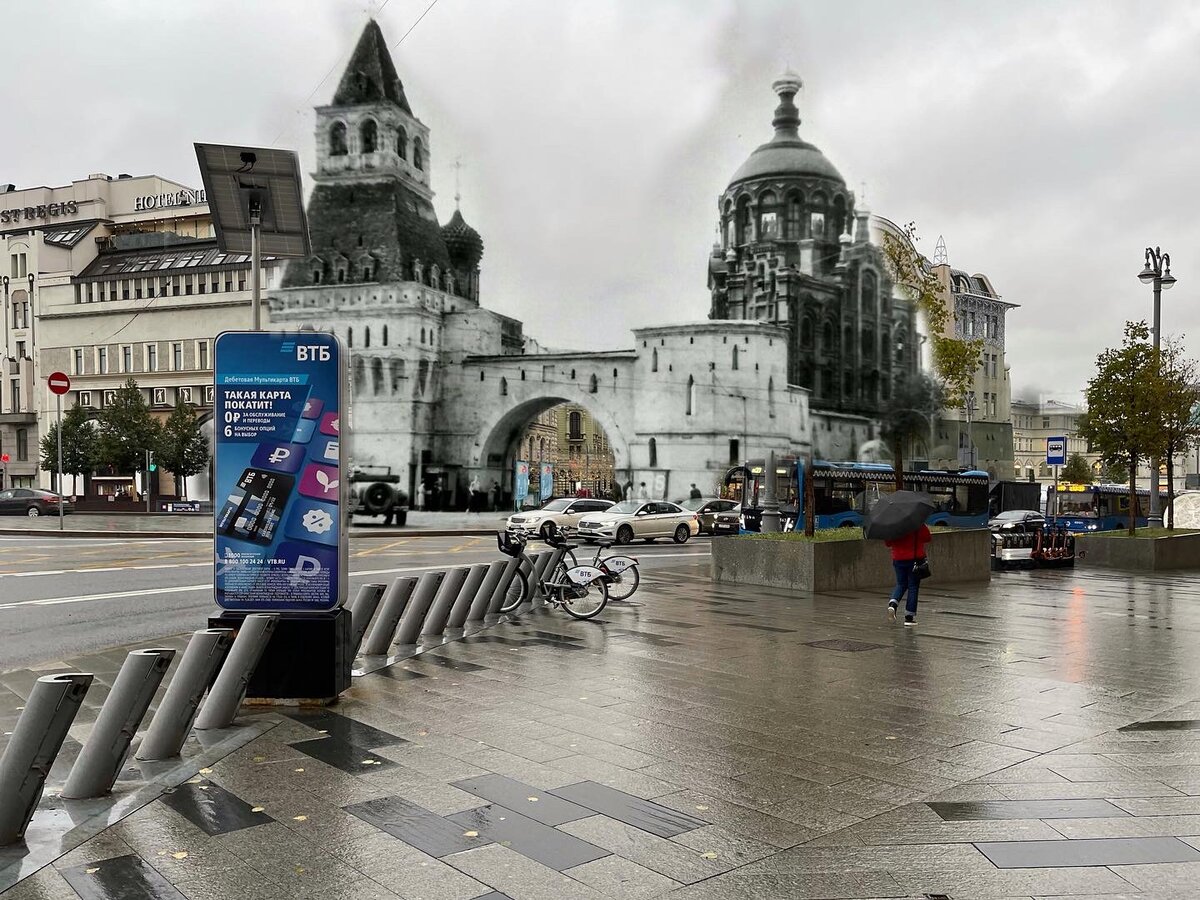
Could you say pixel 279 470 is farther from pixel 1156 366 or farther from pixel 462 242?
pixel 462 242

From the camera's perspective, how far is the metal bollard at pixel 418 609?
9.77 metres

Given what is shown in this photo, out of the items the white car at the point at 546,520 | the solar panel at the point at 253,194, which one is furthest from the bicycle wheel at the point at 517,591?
the white car at the point at 546,520

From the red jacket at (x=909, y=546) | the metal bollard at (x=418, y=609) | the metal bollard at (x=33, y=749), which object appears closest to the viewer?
the metal bollard at (x=33, y=749)

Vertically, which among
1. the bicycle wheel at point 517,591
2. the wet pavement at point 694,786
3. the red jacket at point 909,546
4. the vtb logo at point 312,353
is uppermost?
the vtb logo at point 312,353

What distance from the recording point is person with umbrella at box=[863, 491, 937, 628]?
1180cm

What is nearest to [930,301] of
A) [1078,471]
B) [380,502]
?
[380,502]

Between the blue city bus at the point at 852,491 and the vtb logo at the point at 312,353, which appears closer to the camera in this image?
the vtb logo at the point at 312,353

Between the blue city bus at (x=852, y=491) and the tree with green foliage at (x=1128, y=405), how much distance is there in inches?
393

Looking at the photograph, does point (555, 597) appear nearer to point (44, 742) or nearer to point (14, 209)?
point (44, 742)

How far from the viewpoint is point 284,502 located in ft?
23.4

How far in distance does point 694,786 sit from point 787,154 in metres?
86.0

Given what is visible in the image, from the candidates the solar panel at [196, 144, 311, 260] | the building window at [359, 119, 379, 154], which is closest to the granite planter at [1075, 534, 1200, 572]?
the solar panel at [196, 144, 311, 260]

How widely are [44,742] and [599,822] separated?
8.04 feet

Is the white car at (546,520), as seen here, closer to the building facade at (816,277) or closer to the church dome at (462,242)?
the building facade at (816,277)
